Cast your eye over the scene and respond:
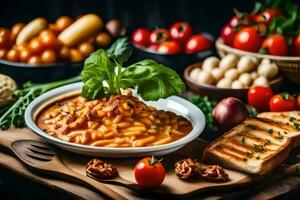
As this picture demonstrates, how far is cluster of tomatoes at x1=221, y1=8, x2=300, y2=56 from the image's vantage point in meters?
4.80

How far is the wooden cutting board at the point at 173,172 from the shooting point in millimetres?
3369

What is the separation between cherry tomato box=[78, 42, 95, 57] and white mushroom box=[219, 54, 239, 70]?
37.4 inches

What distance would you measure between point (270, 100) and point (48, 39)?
1.61 m

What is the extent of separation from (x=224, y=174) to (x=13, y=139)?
119 cm

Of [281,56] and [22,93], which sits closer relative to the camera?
[22,93]

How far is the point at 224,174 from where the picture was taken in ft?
11.3

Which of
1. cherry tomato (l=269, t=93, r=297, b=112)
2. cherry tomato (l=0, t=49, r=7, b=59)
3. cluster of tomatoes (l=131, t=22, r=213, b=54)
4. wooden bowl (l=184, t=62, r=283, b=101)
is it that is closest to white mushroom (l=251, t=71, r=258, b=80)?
wooden bowl (l=184, t=62, r=283, b=101)

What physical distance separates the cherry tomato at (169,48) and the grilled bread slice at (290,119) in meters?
1.13

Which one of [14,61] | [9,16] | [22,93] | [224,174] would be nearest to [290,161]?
[224,174]

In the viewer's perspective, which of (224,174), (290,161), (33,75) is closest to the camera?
(224,174)

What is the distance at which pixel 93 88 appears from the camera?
3904mm

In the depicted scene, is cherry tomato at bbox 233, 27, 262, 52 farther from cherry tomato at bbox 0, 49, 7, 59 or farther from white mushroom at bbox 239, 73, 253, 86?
cherry tomato at bbox 0, 49, 7, 59

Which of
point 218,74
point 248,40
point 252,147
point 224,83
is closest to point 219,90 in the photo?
point 224,83

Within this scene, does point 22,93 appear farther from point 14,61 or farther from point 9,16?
point 9,16
